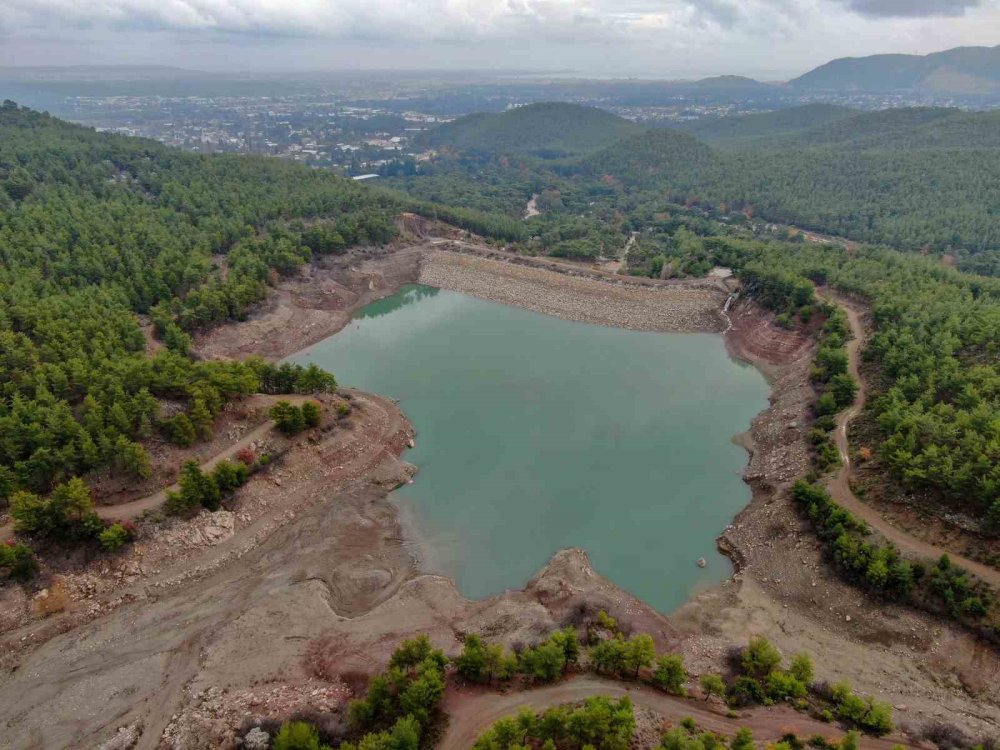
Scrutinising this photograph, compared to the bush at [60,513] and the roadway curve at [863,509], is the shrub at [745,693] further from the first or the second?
the bush at [60,513]

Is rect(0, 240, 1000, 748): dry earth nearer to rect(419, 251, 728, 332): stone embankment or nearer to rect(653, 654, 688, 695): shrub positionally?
rect(653, 654, 688, 695): shrub

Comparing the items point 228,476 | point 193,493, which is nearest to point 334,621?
point 193,493

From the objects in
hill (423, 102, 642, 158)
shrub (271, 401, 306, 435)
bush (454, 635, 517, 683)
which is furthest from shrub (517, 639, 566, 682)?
hill (423, 102, 642, 158)

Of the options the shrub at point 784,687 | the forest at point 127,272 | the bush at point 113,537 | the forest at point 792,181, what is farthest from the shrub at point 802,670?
the forest at point 792,181

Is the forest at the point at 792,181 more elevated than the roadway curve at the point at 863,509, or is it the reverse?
the forest at the point at 792,181

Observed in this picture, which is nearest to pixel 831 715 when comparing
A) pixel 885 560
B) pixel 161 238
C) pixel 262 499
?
pixel 885 560

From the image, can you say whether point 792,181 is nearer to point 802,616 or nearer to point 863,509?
point 863,509
